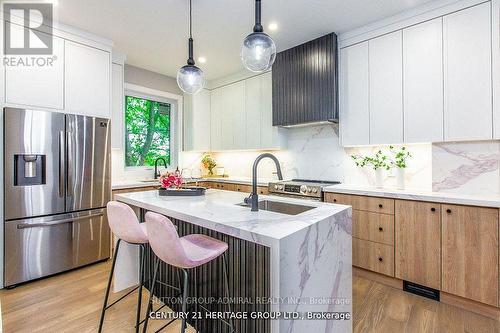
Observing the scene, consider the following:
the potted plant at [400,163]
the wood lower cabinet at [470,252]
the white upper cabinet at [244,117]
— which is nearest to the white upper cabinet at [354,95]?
the potted plant at [400,163]

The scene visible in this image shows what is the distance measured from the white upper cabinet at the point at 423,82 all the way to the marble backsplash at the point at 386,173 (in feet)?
0.83

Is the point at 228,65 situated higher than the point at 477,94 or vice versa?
the point at 228,65

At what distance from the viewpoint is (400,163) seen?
109 inches

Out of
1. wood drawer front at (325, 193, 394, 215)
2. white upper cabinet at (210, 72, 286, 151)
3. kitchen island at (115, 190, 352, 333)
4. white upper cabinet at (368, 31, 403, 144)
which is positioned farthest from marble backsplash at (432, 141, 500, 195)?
white upper cabinet at (210, 72, 286, 151)

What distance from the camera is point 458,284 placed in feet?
6.92

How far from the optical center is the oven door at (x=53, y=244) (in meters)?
2.47

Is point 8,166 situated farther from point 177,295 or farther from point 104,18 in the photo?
point 177,295

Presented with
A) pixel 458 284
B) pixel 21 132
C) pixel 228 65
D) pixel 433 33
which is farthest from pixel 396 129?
pixel 21 132

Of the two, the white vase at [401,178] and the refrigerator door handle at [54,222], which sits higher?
the white vase at [401,178]

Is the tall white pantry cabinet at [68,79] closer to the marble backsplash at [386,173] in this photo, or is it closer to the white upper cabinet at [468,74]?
the marble backsplash at [386,173]

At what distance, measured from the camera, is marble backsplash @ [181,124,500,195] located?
2357mm

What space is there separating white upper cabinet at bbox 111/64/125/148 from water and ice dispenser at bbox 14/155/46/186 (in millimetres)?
1037

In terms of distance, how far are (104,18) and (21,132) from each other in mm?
1437

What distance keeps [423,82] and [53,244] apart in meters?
4.13
